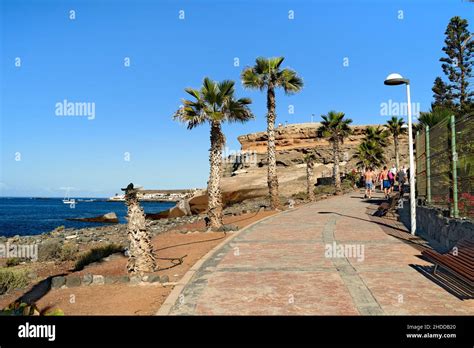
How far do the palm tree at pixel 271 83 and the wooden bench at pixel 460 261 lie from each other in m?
16.1

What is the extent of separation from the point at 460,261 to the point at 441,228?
4.89 m

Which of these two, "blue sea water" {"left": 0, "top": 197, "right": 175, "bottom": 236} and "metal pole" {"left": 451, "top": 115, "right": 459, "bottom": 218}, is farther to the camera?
"blue sea water" {"left": 0, "top": 197, "right": 175, "bottom": 236}

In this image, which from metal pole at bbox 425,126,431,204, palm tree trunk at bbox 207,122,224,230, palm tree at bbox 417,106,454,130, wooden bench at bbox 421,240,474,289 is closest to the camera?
wooden bench at bbox 421,240,474,289

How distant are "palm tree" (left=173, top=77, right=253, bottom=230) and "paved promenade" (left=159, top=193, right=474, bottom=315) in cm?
406

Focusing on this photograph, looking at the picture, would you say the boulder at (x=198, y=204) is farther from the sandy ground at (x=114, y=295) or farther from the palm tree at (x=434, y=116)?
the sandy ground at (x=114, y=295)

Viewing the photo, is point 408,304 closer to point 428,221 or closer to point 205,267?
point 205,267

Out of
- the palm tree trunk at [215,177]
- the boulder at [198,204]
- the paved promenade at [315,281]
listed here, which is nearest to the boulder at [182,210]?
the boulder at [198,204]

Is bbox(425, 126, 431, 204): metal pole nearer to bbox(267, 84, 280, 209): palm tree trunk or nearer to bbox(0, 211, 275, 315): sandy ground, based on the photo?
bbox(0, 211, 275, 315): sandy ground

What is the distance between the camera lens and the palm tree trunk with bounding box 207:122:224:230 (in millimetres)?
17250

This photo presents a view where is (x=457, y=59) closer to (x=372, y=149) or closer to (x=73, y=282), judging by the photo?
(x=372, y=149)

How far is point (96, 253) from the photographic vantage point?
51.0 feet

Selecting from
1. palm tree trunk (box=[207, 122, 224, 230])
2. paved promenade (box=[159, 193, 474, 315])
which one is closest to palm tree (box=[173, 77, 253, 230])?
palm tree trunk (box=[207, 122, 224, 230])
